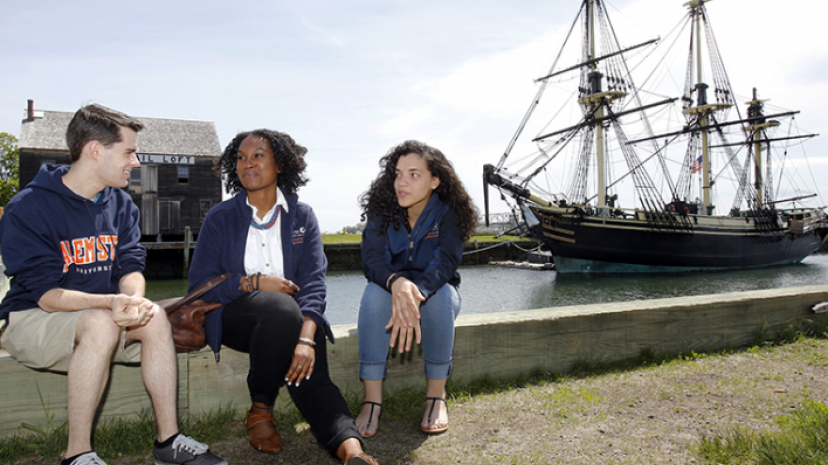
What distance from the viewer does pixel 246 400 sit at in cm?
231

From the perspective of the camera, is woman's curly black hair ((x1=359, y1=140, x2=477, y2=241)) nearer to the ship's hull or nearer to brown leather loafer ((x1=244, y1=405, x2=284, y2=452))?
brown leather loafer ((x1=244, y1=405, x2=284, y2=452))

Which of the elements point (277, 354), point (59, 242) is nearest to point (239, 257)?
point (277, 354)

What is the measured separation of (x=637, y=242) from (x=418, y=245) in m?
30.3

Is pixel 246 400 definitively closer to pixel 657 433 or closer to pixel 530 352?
pixel 530 352

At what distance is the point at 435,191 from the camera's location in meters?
2.68

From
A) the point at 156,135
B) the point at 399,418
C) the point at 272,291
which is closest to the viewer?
the point at 272,291

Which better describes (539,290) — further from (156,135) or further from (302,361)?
(156,135)

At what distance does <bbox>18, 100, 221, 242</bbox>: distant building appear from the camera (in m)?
25.4

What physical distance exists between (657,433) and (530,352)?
2.85 ft

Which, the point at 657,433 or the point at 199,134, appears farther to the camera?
the point at 199,134

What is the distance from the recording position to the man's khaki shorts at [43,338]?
1.74 meters

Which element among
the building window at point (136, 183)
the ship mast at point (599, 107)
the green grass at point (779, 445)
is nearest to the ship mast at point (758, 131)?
the ship mast at point (599, 107)

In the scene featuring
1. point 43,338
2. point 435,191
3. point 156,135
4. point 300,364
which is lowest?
point 300,364

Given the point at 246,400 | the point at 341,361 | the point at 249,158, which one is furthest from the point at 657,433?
the point at 249,158
